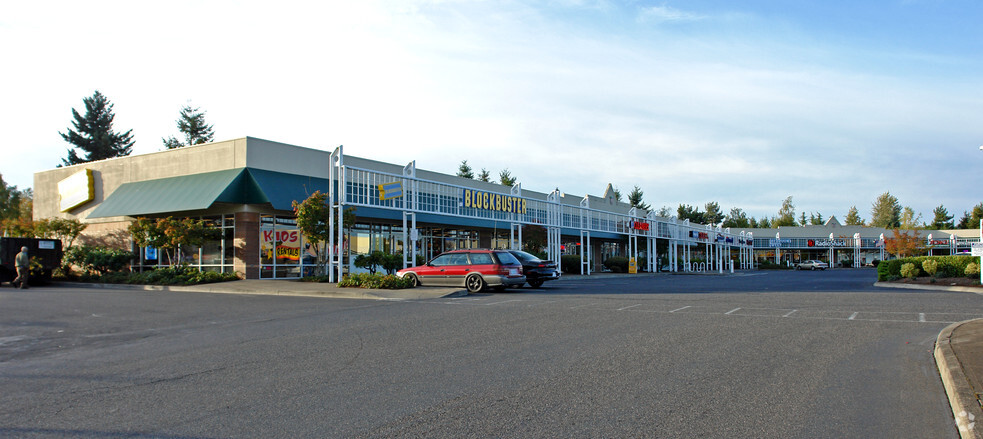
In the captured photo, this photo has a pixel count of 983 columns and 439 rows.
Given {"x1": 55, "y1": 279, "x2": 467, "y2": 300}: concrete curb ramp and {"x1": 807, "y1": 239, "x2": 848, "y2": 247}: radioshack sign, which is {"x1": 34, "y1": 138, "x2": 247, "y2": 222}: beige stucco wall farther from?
{"x1": 807, "y1": 239, "x2": 848, "y2": 247}: radioshack sign

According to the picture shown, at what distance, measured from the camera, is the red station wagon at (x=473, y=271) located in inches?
800

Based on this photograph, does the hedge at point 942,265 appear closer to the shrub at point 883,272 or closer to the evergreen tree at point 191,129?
the shrub at point 883,272

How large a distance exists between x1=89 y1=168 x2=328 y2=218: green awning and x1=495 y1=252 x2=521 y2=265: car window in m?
9.87

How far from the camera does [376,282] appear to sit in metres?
20.9

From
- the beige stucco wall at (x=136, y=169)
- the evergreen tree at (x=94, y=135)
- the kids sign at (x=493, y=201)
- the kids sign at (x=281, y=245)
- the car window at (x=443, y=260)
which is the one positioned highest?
the evergreen tree at (x=94, y=135)

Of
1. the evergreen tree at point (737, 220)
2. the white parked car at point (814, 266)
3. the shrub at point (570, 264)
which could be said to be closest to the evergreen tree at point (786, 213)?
the evergreen tree at point (737, 220)

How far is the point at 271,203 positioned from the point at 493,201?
1059 cm

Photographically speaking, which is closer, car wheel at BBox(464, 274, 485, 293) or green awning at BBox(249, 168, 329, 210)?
car wheel at BBox(464, 274, 485, 293)

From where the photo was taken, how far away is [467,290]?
20141 mm

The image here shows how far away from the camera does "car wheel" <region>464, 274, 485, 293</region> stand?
20391mm

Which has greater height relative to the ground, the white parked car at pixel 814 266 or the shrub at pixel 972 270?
the shrub at pixel 972 270

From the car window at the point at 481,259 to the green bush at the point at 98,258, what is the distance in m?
18.5

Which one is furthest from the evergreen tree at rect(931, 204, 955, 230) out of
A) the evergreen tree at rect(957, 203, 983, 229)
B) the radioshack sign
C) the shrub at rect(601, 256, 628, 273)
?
the shrub at rect(601, 256, 628, 273)

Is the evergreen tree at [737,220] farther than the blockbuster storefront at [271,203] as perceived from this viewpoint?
Yes
